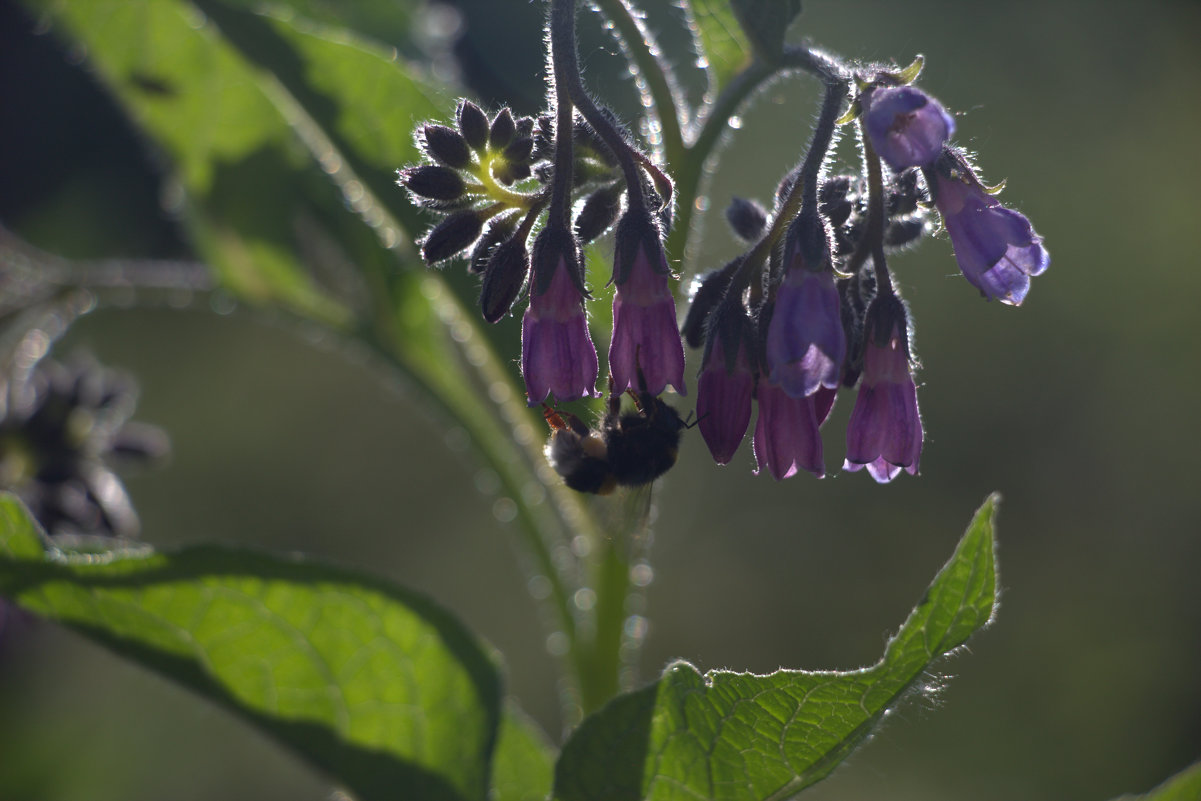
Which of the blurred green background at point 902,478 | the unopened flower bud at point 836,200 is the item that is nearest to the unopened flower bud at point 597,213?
the unopened flower bud at point 836,200

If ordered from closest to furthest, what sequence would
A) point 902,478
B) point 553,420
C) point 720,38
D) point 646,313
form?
point 646,313, point 720,38, point 553,420, point 902,478

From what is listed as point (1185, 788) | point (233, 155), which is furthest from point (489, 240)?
point (233, 155)

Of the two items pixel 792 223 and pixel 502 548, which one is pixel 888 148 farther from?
pixel 502 548

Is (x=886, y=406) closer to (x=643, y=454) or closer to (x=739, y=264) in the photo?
(x=739, y=264)

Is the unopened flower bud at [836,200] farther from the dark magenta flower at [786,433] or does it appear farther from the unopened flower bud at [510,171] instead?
the unopened flower bud at [510,171]

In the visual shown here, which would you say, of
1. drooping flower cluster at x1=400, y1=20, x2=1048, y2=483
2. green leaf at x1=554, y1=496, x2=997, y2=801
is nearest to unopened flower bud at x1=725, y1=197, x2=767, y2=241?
drooping flower cluster at x1=400, y1=20, x2=1048, y2=483

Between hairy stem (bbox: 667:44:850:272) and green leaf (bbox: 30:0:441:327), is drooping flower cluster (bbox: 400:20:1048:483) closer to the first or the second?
hairy stem (bbox: 667:44:850:272)

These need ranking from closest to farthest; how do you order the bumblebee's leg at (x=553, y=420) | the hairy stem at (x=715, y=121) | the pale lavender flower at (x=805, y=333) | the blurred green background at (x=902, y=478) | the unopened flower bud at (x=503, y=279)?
the pale lavender flower at (x=805, y=333), the unopened flower bud at (x=503, y=279), the hairy stem at (x=715, y=121), the bumblebee's leg at (x=553, y=420), the blurred green background at (x=902, y=478)

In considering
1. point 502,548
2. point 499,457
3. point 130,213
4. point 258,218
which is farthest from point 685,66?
point 502,548
